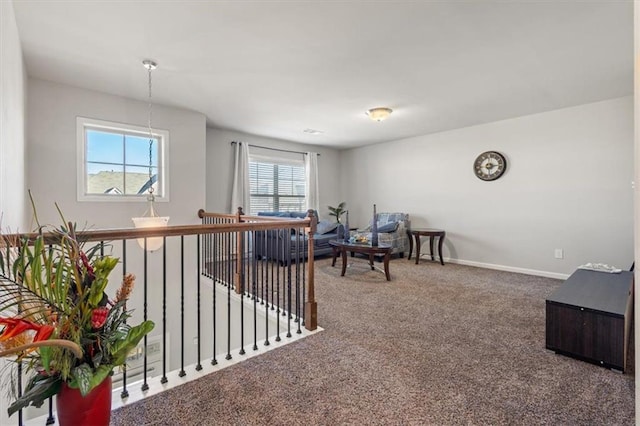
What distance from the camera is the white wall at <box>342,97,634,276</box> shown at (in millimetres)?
3814

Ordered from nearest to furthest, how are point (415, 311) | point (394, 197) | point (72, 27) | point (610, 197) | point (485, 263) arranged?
point (72, 27), point (415, 311), point (610, 197), point (485, 263), point (394, 197)

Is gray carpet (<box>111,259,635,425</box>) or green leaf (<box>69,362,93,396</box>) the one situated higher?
green leaf (<box>69,362,93,396</box>)

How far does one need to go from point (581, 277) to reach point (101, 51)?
473 centimetres

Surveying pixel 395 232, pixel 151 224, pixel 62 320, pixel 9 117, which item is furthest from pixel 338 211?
pixel 62 320

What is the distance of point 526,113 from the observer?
4.36 metres

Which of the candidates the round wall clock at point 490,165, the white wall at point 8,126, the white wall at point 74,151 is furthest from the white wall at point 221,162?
the round wall clock at point 490,165

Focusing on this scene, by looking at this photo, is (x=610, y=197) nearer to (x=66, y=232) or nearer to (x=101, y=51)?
(x=66, y=232)

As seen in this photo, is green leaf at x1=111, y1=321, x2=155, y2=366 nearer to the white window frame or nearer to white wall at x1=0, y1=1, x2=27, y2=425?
white wall at x1=0, y1=1, x2=27, y2=425

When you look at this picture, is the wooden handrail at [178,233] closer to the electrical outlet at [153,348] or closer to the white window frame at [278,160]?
the electrical outlet at [153,348]

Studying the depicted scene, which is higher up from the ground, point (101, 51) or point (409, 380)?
point (101, 51)

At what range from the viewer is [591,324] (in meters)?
2.00

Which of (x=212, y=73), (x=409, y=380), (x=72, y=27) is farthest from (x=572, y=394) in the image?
(x=72, y=27)

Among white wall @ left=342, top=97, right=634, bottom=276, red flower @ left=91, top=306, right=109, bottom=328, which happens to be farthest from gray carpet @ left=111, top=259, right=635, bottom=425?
white wall @ left=342, top=97, right=634, bottom=276

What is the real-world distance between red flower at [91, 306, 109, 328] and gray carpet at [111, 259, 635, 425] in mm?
639
